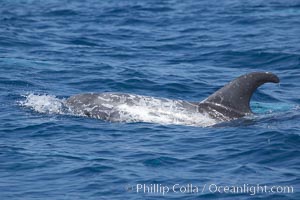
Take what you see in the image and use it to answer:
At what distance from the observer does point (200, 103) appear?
1652 cm

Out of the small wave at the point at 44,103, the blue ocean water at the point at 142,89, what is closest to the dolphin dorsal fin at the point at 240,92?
the blue ocean water at the point at 142,89

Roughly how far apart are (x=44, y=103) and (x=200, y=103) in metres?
3.54

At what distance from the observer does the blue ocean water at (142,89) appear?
40.5 ft

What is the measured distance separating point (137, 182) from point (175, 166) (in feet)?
3.60

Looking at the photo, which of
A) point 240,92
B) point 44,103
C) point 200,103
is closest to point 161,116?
point 200,103

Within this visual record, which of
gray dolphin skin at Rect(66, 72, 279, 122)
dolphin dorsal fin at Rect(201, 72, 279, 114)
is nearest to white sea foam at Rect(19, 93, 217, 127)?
gray dolphin skin at Rect(66, 72, 279, 122)

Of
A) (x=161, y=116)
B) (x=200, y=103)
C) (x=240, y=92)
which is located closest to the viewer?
(x=240, y=92)

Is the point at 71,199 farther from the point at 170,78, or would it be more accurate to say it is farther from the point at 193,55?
the point at 193,55

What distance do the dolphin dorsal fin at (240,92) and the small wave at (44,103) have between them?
3403 millimetres

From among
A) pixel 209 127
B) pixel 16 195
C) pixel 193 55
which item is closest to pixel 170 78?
pixel 193 55

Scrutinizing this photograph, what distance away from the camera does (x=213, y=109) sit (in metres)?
16.2

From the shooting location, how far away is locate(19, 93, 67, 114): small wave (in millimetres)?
16938

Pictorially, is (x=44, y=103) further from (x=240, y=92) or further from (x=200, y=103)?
(x=240, y=92)

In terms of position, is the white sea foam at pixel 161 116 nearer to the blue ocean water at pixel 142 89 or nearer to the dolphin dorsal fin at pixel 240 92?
the blue ocean water at pixel 142 89
